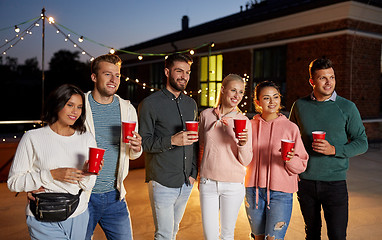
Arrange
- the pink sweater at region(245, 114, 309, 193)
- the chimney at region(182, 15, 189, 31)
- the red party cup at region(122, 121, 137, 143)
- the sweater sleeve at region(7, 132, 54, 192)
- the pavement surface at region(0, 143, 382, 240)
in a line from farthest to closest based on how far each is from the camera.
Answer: the chimney at region(182, 15, 189, 31) → the pavement surface at region(0, 143, 382, 240) → the pink sweater at region(245, 114, 309, 193) → the red party cup at region(122, 121, 137, 143) → the sweater sleeve at region(7, 132, 54, 192)

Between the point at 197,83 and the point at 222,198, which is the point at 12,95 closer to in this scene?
the point at 197,83

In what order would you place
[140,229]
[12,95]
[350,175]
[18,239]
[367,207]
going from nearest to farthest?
[18,239] < [140,229] < [367,207] < [350,175] < [12,95]

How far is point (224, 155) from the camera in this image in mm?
2500

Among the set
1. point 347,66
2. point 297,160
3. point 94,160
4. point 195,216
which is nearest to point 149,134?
point 94,160

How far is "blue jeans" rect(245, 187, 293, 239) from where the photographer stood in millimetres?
2369

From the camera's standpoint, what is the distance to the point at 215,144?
2533 mm

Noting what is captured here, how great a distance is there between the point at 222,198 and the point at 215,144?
437 millimetres

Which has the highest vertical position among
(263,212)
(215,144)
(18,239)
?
(215,144)

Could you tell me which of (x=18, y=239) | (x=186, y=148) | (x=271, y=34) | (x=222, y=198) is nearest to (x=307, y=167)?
(x=222, y=198)

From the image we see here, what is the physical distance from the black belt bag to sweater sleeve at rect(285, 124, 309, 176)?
1593 mm

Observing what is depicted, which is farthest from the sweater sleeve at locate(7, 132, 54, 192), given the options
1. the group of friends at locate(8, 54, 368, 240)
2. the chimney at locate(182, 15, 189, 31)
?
the chimney at locate(182, 15, 189, 31)

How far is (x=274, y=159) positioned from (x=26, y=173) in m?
1.75

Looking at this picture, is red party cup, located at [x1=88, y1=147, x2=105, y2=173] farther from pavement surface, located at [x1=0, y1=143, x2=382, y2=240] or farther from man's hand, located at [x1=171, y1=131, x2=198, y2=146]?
pavement surface, located at [x1=0, y1=143, x2=382, y2=240]

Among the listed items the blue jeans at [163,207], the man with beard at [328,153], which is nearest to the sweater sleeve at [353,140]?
the man with beard at [328,153]
